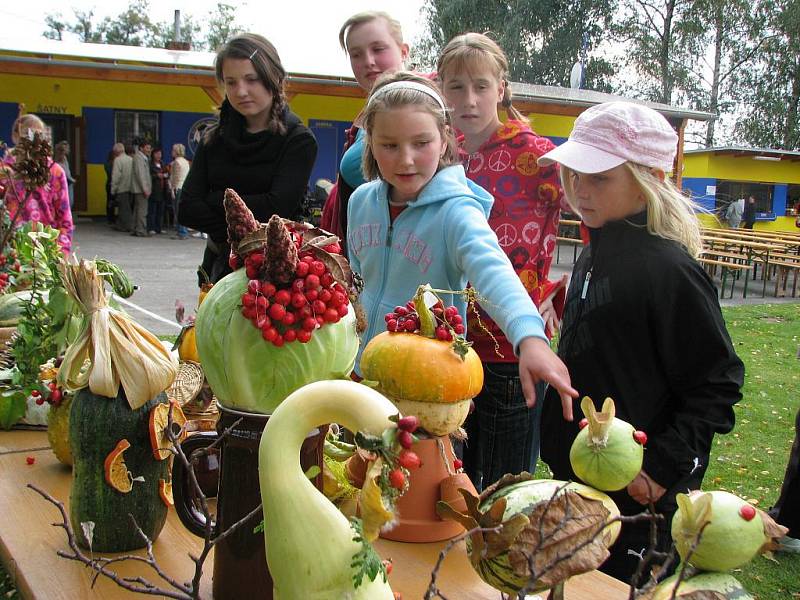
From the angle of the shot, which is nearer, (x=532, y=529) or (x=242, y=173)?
(x=532, y=529)

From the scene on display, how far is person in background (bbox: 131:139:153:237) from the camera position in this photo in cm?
1428

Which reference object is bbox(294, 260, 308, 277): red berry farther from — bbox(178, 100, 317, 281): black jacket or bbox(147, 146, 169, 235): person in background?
bbox(147, 146, 169, 235): person in background

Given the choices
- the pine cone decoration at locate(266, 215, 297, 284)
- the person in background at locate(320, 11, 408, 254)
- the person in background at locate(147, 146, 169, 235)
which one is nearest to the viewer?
the pine cone decoration at locate(266, 215, 297, 284)

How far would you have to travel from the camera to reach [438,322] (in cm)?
133

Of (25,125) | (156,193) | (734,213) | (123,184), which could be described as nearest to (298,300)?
(25,125)

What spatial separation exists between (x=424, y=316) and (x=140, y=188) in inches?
559

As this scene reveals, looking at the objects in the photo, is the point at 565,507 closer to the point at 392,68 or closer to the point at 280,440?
the point at 280,440

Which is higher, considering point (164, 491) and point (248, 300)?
point (248, 300)

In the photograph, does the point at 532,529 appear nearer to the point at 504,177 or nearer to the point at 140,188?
the point at 504,177

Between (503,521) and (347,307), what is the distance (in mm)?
394

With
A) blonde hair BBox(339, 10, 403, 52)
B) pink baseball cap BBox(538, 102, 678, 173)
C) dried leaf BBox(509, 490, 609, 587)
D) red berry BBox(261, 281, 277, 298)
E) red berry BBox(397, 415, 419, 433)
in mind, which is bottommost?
dried leaf BBox(509, 490, 609, 587)

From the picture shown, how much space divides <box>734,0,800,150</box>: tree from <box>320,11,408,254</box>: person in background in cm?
3206

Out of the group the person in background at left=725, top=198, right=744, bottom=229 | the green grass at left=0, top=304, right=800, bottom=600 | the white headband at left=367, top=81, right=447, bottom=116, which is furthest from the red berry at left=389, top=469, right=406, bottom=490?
the person in background at left=725, top=198, right=744, bottom=229

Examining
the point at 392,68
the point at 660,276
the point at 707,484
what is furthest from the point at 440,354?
the point at 707,484
